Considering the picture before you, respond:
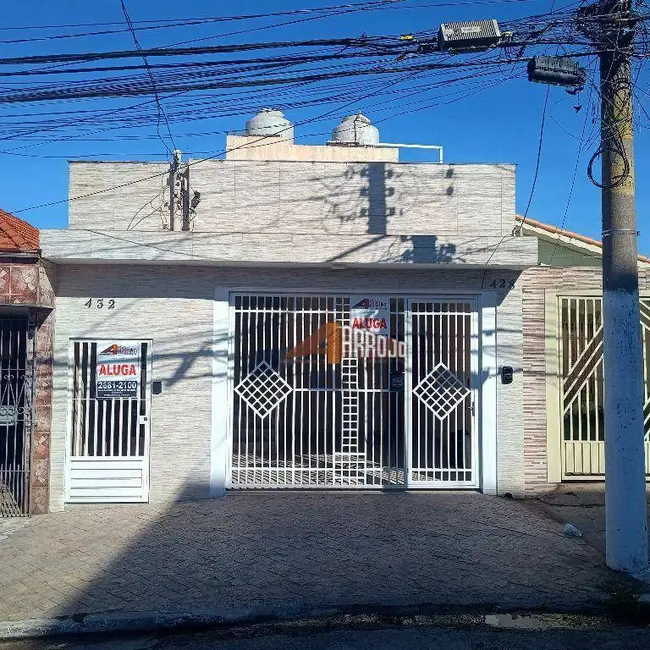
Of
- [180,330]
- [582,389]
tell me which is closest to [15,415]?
[180,330]

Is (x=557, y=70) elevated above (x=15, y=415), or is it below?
above

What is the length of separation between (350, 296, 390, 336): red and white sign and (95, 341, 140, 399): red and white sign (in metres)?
2.83

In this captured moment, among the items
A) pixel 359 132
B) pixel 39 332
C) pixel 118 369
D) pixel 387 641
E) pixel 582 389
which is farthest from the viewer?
pixel 359 132

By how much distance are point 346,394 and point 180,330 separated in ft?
7.59

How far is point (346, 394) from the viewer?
325 inches

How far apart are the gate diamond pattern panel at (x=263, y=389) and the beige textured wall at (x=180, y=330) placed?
513 millimetres

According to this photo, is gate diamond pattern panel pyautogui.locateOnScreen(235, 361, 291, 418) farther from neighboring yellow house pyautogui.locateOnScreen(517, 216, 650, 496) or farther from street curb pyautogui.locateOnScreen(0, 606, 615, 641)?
street curb pyautogui.locateOnScreen(0, 606, 615, 641)

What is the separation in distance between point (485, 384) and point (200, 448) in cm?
378

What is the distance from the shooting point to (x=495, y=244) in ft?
25.7

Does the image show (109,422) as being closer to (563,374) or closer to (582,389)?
(563,374)

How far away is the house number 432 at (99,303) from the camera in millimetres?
7941

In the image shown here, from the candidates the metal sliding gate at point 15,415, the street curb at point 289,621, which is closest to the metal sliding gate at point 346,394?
the metal sliding gate at point 15,415

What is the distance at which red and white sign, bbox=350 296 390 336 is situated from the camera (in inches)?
324

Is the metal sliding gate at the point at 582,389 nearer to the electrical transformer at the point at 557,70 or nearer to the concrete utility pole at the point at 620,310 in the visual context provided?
the concrete utility pole at the point at 620,310
